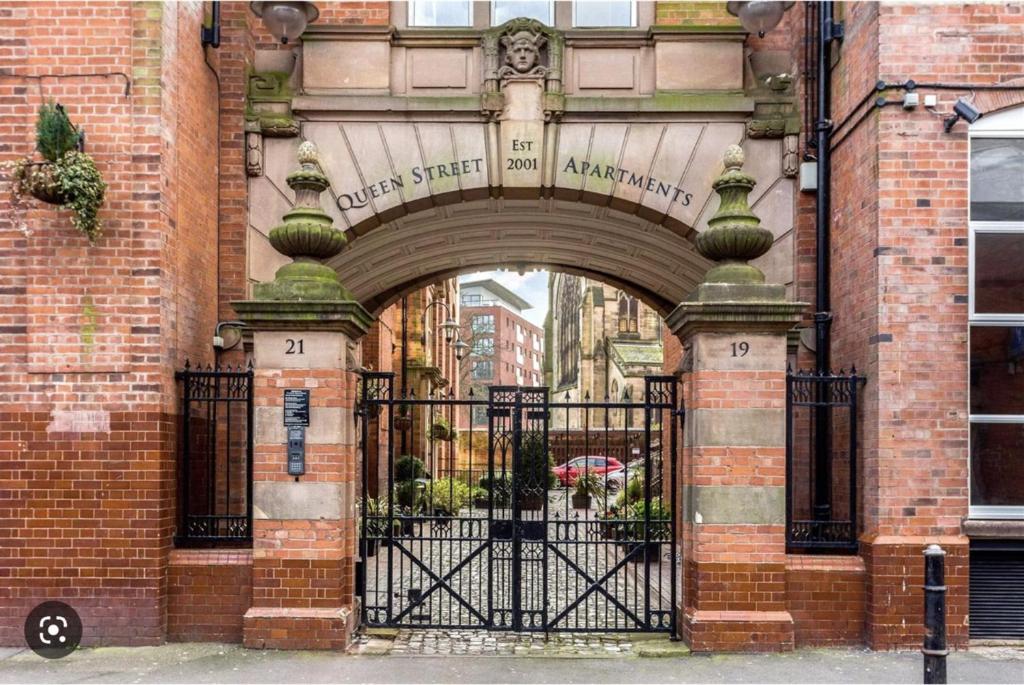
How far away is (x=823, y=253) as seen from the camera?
376 inches

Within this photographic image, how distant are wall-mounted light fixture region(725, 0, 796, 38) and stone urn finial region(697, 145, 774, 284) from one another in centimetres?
172

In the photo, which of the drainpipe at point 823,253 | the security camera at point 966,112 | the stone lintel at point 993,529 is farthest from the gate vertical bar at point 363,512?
the security camera at point 966,112

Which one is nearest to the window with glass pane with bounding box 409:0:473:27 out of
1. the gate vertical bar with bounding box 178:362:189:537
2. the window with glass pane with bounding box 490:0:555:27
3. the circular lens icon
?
the window with glass pane with bounding box 490:0:555:27

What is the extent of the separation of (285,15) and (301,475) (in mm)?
4616

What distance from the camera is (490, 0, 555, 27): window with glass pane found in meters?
10.4

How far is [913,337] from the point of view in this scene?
8062 millimetres

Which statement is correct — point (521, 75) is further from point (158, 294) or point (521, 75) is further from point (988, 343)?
point (988, 343)

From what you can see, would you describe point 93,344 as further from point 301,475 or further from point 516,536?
point 516,536

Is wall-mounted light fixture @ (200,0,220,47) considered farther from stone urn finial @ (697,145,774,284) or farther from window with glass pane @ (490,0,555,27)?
stone urn finial @ (697,145,774,284)

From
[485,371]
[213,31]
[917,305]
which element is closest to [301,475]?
[213,31]

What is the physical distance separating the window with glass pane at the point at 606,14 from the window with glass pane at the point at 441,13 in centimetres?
122

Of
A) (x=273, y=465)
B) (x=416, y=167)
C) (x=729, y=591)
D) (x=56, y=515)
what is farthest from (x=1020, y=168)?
(x=56, y=515)

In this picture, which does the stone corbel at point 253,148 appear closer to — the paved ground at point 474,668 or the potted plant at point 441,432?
the potted plant at point 441,432

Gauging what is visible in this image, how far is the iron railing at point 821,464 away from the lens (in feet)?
27.2
